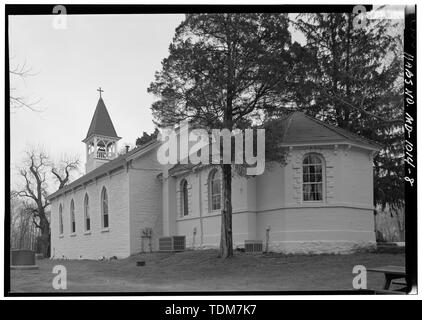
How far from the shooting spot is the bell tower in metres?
6.10

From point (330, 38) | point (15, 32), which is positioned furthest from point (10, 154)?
point (330, 38)

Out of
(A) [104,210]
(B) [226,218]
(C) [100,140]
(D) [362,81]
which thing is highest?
(D) [362,81]

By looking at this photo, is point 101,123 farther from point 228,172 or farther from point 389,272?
point 389,272

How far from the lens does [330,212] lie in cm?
743

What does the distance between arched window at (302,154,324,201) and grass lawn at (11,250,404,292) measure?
176cm

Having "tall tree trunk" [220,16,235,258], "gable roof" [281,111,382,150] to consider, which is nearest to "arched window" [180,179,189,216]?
"tall tree trunk" [220,16,235,258]

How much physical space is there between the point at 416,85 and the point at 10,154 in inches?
178

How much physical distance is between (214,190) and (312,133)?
6.04ft

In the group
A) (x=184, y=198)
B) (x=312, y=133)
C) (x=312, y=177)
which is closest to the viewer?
(x=184, y=198)

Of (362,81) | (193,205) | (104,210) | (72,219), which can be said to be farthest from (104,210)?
(362,81)

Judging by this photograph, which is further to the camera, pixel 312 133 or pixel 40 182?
pixel 312 133

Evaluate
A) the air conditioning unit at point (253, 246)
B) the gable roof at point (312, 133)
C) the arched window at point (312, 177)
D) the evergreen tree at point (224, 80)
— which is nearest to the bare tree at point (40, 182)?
the evergreen tree at point (224, 80)

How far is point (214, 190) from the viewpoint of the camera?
317 inches

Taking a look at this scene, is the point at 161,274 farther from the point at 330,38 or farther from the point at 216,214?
the point at 330,38
